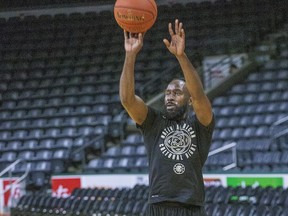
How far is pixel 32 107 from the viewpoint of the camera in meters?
17.0

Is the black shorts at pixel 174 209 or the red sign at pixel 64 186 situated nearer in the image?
the black shorts at pixel 174 209

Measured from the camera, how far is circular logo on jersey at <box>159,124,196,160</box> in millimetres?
4188

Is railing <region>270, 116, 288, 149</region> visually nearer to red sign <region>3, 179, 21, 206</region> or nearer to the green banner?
the green banner

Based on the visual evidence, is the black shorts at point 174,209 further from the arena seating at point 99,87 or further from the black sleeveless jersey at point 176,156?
the arena seating at point 99,87

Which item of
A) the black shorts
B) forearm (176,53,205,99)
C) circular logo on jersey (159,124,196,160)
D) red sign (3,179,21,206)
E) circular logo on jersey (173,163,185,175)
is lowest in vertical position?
red sign (3,179,21,206)

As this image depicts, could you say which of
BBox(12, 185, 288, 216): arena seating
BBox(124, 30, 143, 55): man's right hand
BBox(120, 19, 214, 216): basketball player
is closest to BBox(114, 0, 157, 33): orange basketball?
BBox(124, 30, 143, 55): man's right hand

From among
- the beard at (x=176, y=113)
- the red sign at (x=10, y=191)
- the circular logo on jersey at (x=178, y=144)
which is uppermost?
the beard at (x=176, y=113)

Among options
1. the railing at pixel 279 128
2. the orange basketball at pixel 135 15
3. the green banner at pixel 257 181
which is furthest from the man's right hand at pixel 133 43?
the railing at pixel 279 128

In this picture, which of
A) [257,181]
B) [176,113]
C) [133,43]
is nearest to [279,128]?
[257,181]

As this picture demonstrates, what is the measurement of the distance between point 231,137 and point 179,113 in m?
9.09

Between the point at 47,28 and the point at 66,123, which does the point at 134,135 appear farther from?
the point at 47,28

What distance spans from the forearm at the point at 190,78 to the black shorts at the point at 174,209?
609mm

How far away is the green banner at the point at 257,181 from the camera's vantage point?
1077 centimetres

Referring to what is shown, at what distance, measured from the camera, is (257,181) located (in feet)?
36.0
